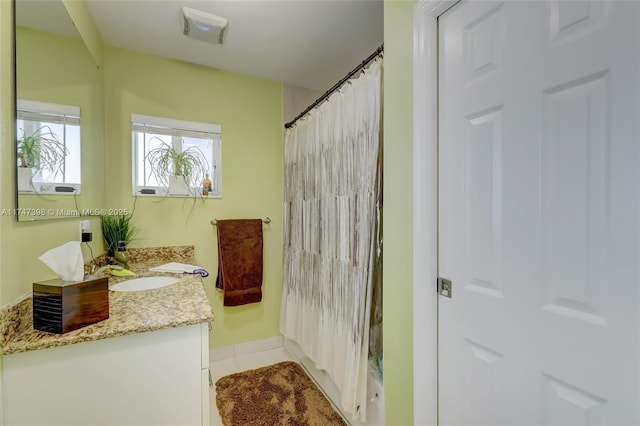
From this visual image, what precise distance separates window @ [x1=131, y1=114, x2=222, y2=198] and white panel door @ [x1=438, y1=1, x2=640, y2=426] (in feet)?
6.10

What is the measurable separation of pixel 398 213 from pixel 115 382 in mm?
1207

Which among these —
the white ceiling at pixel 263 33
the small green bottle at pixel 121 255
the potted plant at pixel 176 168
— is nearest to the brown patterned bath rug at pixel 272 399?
the small green bottle at pixel 121 255

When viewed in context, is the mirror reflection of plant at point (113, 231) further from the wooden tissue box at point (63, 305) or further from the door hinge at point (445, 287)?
the door hinge at point (445, 287)

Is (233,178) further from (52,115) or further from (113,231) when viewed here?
(52,115)

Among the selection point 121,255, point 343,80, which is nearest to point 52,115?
point 121,255

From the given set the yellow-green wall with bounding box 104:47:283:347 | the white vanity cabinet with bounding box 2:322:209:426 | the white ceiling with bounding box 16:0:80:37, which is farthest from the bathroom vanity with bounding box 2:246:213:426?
the yellow-green wall with bounding box 104:47:283:347

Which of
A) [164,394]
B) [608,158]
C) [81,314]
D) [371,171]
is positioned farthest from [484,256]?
[81,314]

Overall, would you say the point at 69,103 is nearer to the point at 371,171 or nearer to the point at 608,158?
the point at 371,171

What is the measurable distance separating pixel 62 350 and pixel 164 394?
1.19ft

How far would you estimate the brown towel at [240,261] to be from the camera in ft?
7.33

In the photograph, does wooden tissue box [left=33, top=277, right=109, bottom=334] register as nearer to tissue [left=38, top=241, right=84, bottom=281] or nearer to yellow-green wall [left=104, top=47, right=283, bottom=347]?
tissue [left=38, top=241, right=84, bottom=281]

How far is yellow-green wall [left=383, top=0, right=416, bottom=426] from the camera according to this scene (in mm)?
1088

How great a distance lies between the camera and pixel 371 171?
1.38 m

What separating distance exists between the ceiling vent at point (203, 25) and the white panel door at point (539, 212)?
1.34 metres
